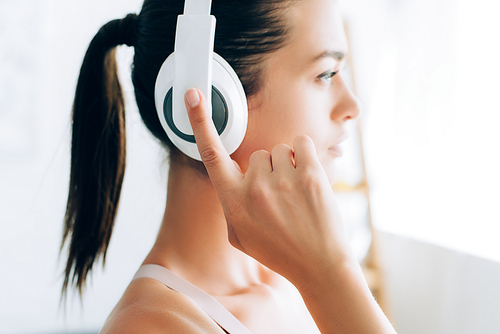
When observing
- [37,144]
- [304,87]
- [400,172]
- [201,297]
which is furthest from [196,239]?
[400,172]

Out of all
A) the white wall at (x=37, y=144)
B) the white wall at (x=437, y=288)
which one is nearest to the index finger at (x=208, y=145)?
the white wall at (x=37, y=144)

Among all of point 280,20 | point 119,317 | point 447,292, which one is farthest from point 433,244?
point 119,317

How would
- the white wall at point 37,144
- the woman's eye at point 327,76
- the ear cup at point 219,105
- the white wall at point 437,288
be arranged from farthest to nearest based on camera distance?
the white wall at point 37,144
the white wall at point 437,288
the woman's eye at point 327,76
the ear cup at point 219,105

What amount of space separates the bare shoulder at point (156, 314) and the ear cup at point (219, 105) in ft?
0.83

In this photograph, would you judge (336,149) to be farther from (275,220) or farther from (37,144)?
(37,144)

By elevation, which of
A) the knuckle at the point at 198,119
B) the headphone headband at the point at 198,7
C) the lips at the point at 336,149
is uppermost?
the headphone headband at the point at 198,7

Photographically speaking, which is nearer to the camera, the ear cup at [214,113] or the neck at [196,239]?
the ear cup at [214,113]

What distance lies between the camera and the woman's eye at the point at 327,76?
67 cm

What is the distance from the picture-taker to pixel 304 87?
2.18 ft

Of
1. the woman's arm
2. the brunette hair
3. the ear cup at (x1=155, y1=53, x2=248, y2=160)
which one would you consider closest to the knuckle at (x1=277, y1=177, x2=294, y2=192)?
the woman's arm

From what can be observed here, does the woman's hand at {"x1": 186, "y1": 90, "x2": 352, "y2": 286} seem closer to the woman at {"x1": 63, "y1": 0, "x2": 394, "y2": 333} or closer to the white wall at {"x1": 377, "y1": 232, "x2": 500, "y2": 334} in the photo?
the woman at {"x1": 63, "y1": 0, "x2": 394, "y2": 333}

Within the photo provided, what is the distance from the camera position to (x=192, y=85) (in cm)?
53

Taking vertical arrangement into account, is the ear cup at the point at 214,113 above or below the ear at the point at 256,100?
below

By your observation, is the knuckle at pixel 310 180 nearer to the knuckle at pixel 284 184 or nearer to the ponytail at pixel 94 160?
the knuckle at pixel 284 184
